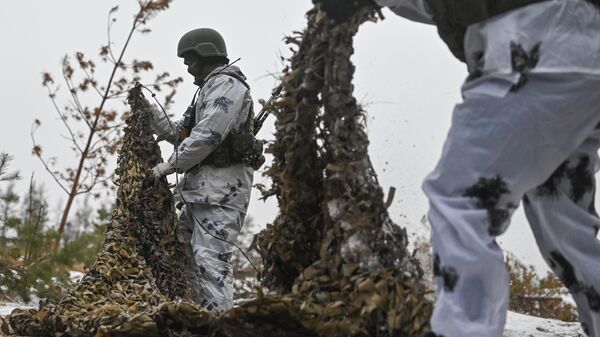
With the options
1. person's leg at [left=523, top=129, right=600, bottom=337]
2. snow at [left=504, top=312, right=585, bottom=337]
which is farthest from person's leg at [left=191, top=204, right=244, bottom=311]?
person's leg at [left=523, top=129, right=600, bottom=337]

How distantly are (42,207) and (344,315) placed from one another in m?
6.92

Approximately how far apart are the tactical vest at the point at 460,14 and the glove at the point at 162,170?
2952 mm

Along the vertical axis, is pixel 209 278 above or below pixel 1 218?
below

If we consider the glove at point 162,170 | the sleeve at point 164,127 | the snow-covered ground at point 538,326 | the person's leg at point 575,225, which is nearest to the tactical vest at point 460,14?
the person's leg at point 575,225

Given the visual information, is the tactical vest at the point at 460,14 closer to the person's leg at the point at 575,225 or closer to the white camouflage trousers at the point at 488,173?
the white camouflage trousers at the point at 488,173

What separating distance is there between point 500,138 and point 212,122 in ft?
11.2

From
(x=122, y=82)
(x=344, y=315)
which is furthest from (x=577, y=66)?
(x=122, y=82)

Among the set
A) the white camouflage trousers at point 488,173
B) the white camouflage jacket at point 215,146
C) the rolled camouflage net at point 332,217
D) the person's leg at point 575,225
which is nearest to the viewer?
the white camouflage trousers at point 488,173

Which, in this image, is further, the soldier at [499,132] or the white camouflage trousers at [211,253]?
the white camouflage trousers at [211,253]

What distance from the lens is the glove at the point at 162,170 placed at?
517 cm

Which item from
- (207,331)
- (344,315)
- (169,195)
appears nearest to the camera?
A: (344,315)

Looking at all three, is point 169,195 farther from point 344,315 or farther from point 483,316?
point 483,316

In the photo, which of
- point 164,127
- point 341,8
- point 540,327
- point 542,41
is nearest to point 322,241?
point 341,8

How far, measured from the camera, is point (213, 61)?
595 centimetres
